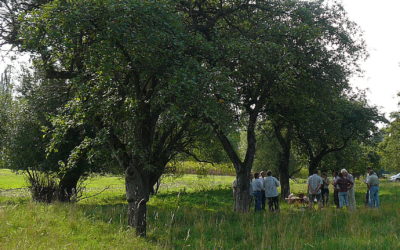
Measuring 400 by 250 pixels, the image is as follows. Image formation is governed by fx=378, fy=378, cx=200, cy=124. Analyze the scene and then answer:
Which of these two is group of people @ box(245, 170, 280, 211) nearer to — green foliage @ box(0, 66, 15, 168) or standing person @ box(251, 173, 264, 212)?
standing person @ box(251, 173, 264, 212)

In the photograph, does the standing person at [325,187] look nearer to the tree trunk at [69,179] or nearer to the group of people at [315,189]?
the group of people at [315,189]

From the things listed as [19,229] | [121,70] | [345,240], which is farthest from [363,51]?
[19,229]

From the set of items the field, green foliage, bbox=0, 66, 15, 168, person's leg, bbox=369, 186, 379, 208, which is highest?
green foliage, bbox=0, 66, 15, 168

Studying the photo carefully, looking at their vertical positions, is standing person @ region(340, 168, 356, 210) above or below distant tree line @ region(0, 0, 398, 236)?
below

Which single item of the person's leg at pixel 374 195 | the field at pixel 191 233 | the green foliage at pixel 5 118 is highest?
the green foliage at pixel 5 118

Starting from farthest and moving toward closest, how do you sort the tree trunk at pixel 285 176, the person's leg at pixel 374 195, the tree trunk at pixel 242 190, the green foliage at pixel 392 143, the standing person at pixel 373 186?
1. the green foliage at pixel 392 143
2. the tree trunk at pixel 285 176
3. the person's leg at pixel 374 195
4. the standing person at pixel 373 186
5. the tree trunk at pixel 242 190

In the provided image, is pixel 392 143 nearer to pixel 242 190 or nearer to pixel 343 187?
pixel 343 187

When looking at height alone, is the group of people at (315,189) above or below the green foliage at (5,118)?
below

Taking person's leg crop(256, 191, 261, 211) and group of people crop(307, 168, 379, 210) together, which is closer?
group of people crop(307, 168, 379, 210)

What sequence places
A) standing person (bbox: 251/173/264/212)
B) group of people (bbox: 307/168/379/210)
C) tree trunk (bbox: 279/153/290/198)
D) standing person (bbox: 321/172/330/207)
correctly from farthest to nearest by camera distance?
tree trunk (bbox: 279/153/290/198)
standing person (bbox: 321/172/330/207)
standing person (bbox: 251/173/264/212)
group of people (bbox: 307/168/379/210)

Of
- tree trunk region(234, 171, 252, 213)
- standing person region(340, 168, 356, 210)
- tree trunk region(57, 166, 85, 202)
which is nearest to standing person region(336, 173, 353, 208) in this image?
standing person region(340, 168, 356, 210)

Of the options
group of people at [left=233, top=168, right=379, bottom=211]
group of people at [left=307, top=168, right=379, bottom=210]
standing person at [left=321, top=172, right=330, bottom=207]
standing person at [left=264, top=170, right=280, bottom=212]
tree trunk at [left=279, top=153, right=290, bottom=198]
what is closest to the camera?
standing person at [left=264, top=170, right=280, bottom=212]

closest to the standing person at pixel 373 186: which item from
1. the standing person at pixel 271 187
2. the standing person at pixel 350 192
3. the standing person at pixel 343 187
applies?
the standing person at pixel 350 192

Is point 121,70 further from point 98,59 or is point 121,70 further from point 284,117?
point 284,117
